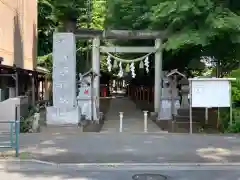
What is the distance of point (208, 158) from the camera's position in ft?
35.2

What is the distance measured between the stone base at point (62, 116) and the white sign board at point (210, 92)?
5.21 metres

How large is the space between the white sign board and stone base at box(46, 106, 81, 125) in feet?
17.1

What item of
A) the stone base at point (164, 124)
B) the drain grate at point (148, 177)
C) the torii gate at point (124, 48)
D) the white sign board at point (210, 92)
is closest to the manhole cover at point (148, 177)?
the drain grate at point (148, 177)

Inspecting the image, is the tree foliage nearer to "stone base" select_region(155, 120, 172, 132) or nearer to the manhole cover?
"stone base" select_region(155, 120, 172, 132)

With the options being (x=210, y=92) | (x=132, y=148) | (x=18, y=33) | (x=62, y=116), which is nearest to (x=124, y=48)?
(x=62, y=116)

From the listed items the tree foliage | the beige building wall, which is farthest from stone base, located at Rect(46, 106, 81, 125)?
the beige building wall

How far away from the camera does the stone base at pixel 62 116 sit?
1814 centimetres

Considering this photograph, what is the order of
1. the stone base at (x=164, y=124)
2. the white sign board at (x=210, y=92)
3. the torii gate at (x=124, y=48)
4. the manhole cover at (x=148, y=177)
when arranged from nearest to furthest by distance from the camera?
1. the manhole cover at (x=148, y=177)
2. the white sign board at (x=210, y=92)
3. the stone base at (x=164, y=124)
4. the torii gate at (x=124, y=48)

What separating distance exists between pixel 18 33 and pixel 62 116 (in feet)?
51.5

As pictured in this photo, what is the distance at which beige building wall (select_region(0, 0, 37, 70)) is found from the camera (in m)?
27.0

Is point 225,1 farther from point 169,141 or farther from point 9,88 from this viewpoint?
point 9,88

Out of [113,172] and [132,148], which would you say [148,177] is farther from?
[132,148]

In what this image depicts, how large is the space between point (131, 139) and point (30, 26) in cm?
2636

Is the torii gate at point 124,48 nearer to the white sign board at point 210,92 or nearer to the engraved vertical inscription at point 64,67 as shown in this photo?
the engraved vertical inscription at point 64,67
